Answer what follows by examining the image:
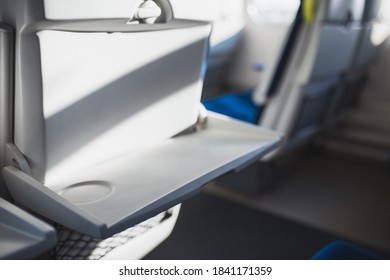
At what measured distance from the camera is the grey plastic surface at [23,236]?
19.1 inches

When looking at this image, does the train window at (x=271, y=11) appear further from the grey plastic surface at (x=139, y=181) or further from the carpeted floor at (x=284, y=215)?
the grey plastic surface at (x=139, y=181)

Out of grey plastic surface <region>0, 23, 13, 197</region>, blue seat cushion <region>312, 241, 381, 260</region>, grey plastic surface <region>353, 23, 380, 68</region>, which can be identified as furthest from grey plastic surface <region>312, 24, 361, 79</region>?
grey plastic surface <region>0, 23, 13, 197</region>

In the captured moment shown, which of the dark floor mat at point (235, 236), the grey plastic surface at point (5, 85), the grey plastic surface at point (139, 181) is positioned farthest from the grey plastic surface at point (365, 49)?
the grey plastic surface at point (5, 85)

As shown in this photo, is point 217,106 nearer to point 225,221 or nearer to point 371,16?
point 225,221

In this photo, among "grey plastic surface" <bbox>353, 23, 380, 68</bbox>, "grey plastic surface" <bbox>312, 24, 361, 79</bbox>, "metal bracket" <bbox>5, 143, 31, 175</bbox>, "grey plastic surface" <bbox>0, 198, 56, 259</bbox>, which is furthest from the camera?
"grey plastic surface" <bbox>353, 23, 380, 68</bbox>

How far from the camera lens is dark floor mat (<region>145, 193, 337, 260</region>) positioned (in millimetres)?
1629

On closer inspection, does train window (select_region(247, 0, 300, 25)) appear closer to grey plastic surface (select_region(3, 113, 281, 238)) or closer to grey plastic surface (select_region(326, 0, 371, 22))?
grey plastic surface (select_region(326, 0, 371, 22))

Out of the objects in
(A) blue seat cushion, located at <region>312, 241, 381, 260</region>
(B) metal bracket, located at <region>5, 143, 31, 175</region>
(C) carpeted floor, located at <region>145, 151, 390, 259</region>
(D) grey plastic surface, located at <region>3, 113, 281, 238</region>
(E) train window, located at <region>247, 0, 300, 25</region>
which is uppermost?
(E) train window, located at <region>247, 0, 300, 25</region>

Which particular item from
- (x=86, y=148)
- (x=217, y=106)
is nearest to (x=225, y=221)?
(x=217, y=106)

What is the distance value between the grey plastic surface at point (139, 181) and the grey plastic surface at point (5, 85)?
5 cm

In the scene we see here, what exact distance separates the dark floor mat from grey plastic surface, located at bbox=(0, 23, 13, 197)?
100cm

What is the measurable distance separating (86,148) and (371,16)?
6.90 ft

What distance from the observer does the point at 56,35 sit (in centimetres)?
54

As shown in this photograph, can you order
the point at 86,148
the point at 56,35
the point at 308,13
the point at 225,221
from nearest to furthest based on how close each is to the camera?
1. the point at 56,35
2. the point at 86,148
3. the point at 308,13
4. the point at 225,221
